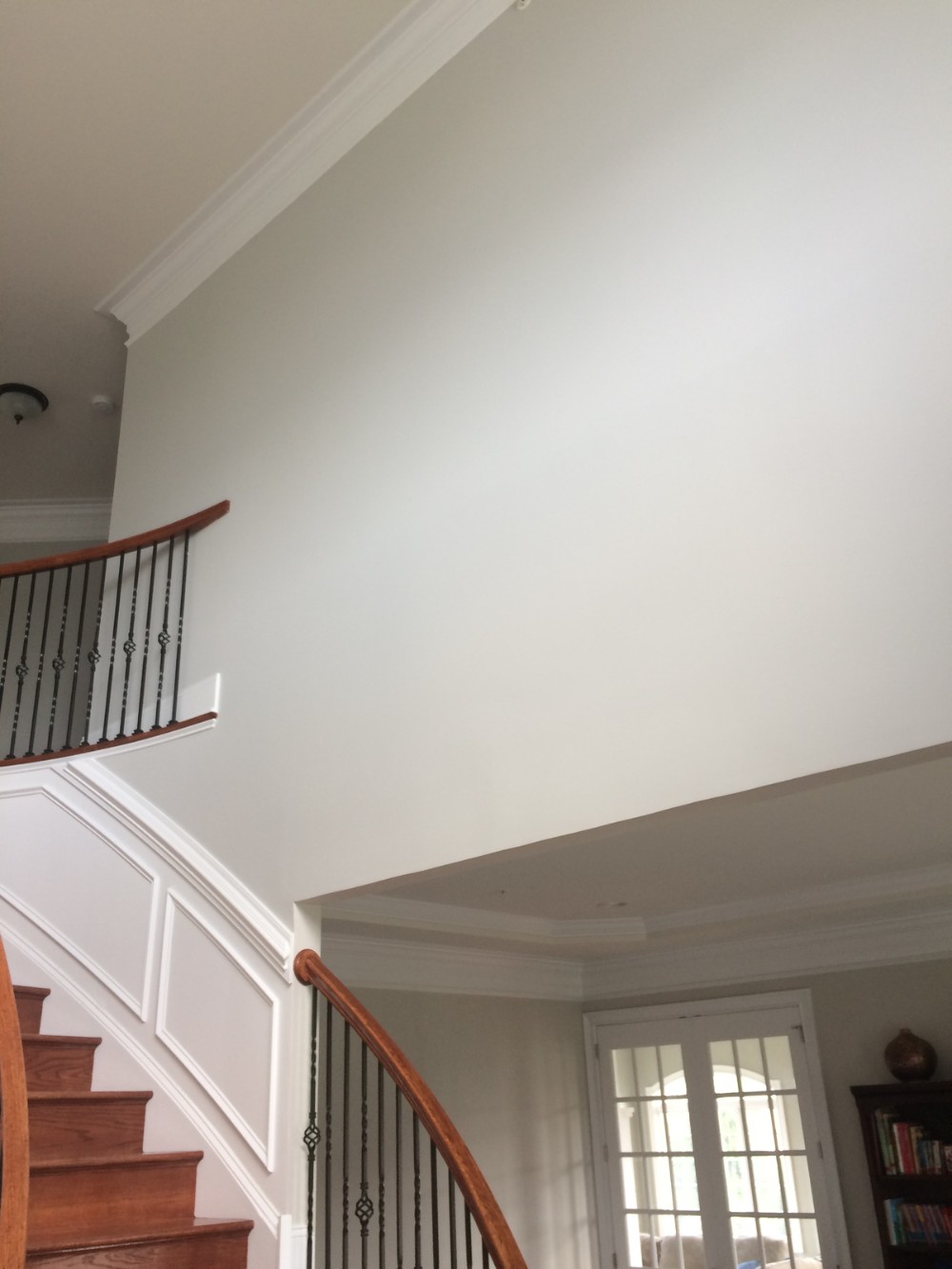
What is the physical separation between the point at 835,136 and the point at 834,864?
12.4ft

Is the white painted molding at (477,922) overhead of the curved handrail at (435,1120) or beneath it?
overhead

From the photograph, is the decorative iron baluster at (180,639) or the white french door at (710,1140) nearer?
the decorative iron baluster at (180,639)

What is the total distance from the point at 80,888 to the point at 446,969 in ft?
10.6

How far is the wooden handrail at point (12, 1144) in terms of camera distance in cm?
199

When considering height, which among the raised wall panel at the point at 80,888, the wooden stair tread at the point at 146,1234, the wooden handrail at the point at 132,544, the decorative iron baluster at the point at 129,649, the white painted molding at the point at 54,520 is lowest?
the wooden stair tread at the point at 146,1234

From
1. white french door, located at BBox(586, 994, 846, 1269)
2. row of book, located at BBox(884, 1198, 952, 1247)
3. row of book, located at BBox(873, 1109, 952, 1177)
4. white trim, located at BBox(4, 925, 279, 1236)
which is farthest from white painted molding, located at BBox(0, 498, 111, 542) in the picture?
row of book, located at BBox(884, 1198, 952, 1247)

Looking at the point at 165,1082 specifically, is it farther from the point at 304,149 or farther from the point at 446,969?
the point at 304,149

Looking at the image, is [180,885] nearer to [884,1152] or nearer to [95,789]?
[95,789]

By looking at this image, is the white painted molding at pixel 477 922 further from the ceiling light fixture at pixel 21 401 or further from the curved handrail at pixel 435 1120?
the ceiling light fixture at pixel 21 401

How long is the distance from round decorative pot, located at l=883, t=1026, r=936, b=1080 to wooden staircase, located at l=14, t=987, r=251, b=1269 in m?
4.16

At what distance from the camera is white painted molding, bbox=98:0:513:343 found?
4.27 m

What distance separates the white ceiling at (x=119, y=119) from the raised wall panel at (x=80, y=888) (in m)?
2.88

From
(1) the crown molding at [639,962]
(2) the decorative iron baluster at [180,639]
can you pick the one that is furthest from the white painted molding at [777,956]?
(2) the decorative iron baluster at [180,639]

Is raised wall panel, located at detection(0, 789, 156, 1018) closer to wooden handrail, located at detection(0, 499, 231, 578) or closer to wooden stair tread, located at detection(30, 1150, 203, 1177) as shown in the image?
wooden stair tread, located at detection(30, 1150, 203, 1177)
